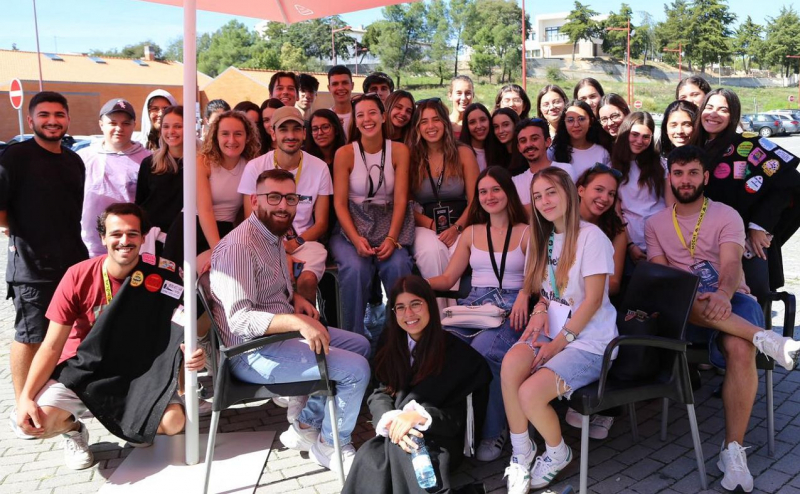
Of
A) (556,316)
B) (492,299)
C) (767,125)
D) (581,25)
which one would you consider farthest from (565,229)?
(581,25)

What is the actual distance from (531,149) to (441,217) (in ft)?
2.67

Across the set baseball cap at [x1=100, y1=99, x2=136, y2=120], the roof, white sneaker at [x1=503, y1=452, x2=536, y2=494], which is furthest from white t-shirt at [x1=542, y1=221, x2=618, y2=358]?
the roof

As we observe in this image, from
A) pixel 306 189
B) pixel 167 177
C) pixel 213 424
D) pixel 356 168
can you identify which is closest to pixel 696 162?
pixel 356 168

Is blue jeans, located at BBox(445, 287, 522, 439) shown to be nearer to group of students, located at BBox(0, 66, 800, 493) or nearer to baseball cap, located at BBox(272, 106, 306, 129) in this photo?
group of students, located at BBox(0, 66, 800, 493)

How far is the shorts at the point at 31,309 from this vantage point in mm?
3961

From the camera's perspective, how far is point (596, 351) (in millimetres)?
3262

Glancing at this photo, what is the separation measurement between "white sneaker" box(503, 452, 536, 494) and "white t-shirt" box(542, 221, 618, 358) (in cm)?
63

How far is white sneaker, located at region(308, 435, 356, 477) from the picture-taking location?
3.46 metres

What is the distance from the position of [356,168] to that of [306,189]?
398 mm

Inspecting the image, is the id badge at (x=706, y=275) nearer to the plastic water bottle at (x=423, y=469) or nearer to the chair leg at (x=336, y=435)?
the plastic water bottle at (x=423, y=469)

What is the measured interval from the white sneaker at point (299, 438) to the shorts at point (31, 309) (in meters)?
1.68

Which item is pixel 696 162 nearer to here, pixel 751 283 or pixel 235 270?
pixel 751 283

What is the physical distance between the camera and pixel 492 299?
388 centimetres

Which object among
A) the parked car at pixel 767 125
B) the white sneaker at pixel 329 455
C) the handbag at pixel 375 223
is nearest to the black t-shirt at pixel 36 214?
the handbag at pixel 375 223
